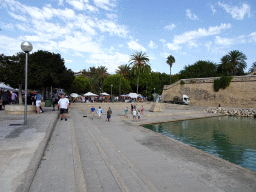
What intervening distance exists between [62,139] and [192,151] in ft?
17.4

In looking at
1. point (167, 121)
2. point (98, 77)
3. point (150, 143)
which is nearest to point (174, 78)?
point (98, 77)

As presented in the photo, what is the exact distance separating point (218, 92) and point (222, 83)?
6.66ft

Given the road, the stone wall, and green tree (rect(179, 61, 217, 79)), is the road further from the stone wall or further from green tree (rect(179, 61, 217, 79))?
green tree (rect(179, 61, 217, 79))

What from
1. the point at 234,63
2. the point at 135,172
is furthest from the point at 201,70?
the point at 135,172

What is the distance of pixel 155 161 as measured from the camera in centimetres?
596

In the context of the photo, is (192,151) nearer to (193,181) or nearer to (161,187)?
(193,181)

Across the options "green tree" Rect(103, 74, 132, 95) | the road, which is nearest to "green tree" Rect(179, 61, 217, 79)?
"green tree" Rect(103, 74, 132, 95)

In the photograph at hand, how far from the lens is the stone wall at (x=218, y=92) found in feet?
114

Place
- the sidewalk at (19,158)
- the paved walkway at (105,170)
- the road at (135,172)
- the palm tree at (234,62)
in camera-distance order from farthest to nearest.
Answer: the palm tree at (234,62) → the road at (135,172) → the paved walkway at (105,170) → the sidewalk at (19,158)

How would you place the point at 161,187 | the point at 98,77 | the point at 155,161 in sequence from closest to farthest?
1. the point at 161,187
2. the point at 155,161
3. the point at 98,77

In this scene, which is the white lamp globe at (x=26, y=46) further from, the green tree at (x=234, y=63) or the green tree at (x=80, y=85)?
the green tree at (x=234, y=63)

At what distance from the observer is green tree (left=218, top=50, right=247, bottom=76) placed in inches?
2117

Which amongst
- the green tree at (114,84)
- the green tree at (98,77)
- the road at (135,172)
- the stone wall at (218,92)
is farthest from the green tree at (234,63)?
the road at (135,172)

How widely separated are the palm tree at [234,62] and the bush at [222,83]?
19.0 meters
